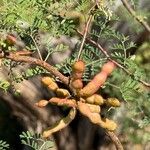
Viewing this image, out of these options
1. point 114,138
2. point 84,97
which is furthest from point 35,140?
point 84,97

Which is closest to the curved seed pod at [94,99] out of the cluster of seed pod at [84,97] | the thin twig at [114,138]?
the cluster of seed pod at [84,97]

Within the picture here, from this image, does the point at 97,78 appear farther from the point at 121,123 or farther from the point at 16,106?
the point at 16,106

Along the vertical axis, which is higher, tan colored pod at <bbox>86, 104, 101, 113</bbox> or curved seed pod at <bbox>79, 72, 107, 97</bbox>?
curved seed pod at <bbox>79, 72, 107, 97</bbox>

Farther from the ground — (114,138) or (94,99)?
(94,99)

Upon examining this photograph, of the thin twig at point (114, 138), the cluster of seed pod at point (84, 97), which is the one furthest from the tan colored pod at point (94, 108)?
the thin twig at point (114, 138)

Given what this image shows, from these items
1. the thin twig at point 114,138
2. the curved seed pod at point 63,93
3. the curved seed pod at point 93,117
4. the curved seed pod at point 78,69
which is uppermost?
the curved seed pod at point 78,69

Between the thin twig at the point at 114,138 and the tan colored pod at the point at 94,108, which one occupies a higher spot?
the tan colored pod at the point at 94,108

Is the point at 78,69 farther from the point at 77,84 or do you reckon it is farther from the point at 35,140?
the point at 35,140

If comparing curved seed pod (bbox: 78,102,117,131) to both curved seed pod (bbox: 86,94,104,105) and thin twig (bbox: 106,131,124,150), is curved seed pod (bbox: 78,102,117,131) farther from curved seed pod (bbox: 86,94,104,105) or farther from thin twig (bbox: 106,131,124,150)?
thin twig (bbox: 106,131,124,150)

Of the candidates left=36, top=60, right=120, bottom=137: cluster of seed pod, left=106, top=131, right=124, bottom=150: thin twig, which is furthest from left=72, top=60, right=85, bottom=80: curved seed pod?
left=106, top=131, right=124, bottom=150: thin twig

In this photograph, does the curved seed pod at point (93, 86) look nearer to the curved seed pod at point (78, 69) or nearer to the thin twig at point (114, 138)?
the curved seed pod at point (78, 69)

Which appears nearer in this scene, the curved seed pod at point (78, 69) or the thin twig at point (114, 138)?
the curved seed pod at point (78, 69)
